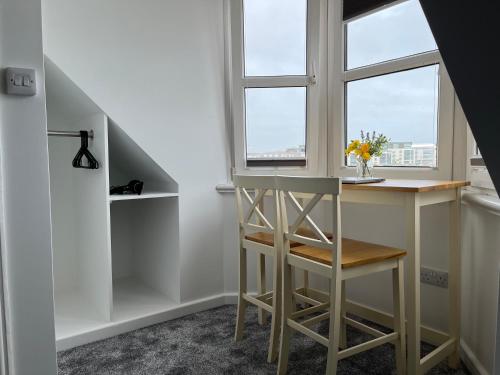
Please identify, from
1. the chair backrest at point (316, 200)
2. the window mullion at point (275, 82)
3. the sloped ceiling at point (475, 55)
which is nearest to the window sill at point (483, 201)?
the chair backrest at point (316, 200)

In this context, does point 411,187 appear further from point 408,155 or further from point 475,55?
point 475,55

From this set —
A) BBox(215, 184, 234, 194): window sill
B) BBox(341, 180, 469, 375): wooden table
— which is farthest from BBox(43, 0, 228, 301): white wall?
BBox(341, 180, 469, 375): wooden table

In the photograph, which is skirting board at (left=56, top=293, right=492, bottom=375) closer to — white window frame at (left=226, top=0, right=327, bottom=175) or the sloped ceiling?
white window frame at (left=226, top=0, right=327, bottom=175)

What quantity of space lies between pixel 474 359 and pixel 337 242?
872 millimetres

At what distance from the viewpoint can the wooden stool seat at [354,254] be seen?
5.14ft

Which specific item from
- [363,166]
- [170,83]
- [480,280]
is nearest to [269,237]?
[363,166]

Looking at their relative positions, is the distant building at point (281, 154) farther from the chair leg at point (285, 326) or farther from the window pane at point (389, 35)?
the chair leg at point (285, 326)

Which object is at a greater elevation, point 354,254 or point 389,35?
point 389,35

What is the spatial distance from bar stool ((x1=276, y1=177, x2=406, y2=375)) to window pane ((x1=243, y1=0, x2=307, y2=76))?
3.90ft

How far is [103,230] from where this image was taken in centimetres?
215

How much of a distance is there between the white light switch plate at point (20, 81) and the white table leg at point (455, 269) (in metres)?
1.75

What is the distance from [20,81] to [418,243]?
1.55 meters

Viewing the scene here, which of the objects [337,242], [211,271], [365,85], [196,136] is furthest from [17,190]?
[365,85]

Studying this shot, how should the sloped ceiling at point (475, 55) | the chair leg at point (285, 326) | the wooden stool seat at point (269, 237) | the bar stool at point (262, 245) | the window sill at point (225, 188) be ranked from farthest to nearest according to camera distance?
the window sill at point (225, 188) < the wooden stool seat at point (269, 237) < the bar stool at point (262, 245) < the chair leg at point (285, 326) < the sloped ceiling at point (475, 55)
